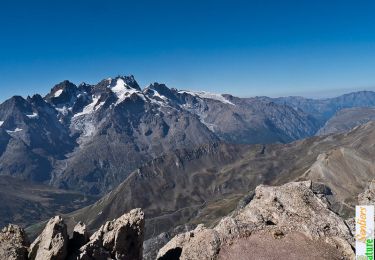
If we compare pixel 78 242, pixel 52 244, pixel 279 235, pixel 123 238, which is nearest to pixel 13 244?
pixel 52 244

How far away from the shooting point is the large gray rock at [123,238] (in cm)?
4944

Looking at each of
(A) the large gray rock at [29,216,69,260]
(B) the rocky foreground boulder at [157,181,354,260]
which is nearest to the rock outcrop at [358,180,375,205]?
(B) the rocky foreground boulder at [157,181,354,260]

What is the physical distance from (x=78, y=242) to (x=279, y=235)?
24177 mm

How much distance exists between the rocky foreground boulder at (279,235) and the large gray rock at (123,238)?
209 inches

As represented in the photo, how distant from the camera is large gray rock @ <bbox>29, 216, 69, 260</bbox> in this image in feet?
141

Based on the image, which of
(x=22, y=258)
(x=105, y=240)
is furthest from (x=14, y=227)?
(x=105, y=240)

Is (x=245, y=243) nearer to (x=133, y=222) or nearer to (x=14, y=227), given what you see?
(x=133, y=222)

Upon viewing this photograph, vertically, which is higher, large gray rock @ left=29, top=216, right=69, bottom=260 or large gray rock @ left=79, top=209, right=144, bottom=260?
large gray rock @ left=29, top=216, right=69, bottom=260

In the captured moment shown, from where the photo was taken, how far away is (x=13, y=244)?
144 feet

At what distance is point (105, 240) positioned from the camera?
49938 millimetres

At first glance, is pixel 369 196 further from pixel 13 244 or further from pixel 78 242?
pixel 13 244

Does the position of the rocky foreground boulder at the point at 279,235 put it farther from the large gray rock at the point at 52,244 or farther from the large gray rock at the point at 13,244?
the large gray rock at the point at 13,244

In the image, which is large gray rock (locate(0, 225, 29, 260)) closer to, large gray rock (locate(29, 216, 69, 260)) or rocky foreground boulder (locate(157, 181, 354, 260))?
large gray rock (locate(29, 216, 69, 260))

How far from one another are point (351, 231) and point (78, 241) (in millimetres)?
33488
